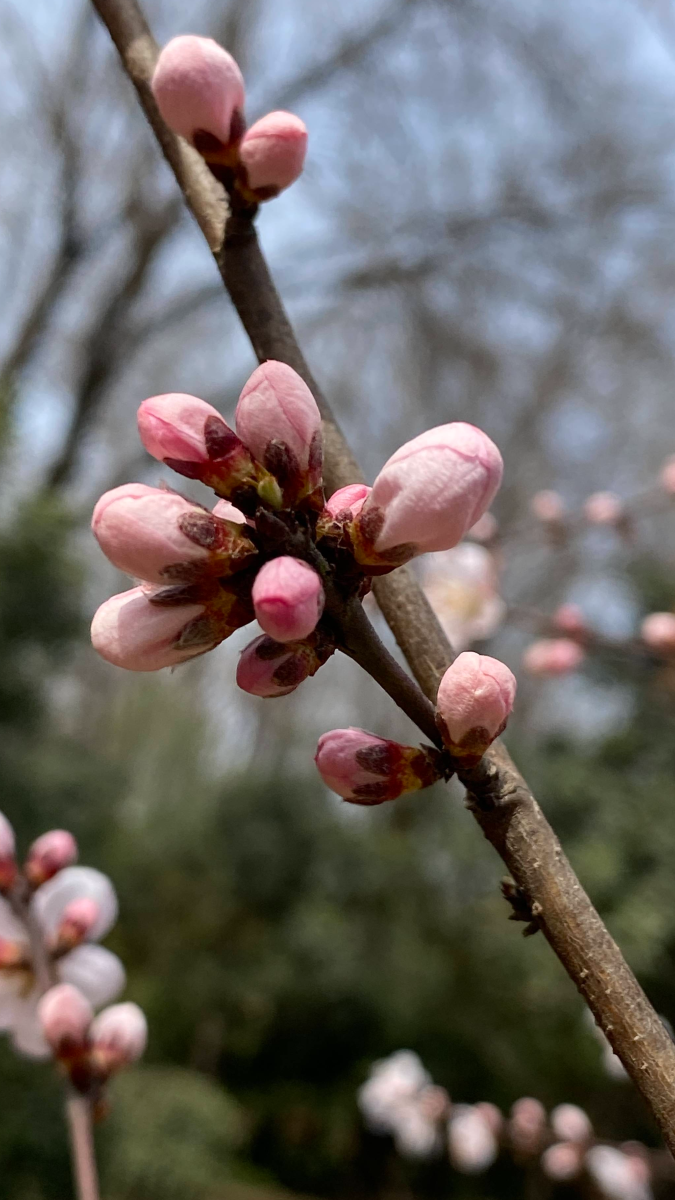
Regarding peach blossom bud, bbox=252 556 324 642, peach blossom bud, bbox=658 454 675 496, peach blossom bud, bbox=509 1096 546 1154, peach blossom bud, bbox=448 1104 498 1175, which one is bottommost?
peach blossom bud, bbox=448 1104 498 1175

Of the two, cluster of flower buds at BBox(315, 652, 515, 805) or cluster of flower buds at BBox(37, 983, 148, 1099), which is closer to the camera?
cluster of flower buds at BBox(315, 652, 515, 805)

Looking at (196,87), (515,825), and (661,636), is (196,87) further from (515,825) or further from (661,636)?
(661,636)

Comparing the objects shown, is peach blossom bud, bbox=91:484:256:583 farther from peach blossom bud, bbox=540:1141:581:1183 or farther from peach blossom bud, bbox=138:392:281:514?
peach blossom bud, bbox=540:1141:581:1183

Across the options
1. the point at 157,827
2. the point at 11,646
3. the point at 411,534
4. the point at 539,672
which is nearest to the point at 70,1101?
the point at 411,534

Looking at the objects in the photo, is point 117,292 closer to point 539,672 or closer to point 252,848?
point 252,848

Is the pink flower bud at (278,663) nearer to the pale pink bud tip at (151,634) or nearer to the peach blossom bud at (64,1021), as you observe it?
the pale pink bud tip at (151,634)

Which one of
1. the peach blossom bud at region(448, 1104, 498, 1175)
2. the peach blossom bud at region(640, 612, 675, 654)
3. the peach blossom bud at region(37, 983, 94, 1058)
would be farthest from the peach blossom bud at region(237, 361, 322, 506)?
the peach blossom bud at region(448, 1104, 498, 1175)

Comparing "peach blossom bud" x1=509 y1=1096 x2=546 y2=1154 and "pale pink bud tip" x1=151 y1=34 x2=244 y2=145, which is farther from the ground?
"pale pink bud tip" x1=151 y1=34 x2=244 y2=145
